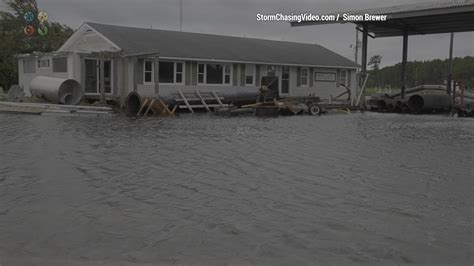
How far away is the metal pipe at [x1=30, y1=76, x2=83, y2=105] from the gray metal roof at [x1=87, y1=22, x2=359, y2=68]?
3.61 metres

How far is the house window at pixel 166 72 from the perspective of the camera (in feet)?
110

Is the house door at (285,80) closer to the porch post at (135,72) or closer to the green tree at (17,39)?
the porch post at (135,72)

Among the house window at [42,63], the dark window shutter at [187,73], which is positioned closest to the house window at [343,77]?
the dark window shutter at [187,73]

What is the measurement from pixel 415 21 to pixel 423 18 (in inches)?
62.9

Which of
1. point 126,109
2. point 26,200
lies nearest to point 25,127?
point 126,109

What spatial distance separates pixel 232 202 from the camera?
A: 8.39 metres

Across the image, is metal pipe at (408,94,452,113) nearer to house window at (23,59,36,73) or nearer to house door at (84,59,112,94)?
house door at (84,59,112,94)

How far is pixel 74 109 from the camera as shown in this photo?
2692 centimetres

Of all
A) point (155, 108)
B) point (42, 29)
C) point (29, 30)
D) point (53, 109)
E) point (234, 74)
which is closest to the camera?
point (53, 109)

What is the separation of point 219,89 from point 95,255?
30.9m

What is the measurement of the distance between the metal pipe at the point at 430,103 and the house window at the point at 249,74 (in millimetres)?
10936

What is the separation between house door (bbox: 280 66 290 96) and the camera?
40.9 meters

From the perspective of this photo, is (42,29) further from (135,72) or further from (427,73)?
(427,73)

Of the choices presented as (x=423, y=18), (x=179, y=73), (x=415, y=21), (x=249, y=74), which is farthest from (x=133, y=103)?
(x=415, y=21)
